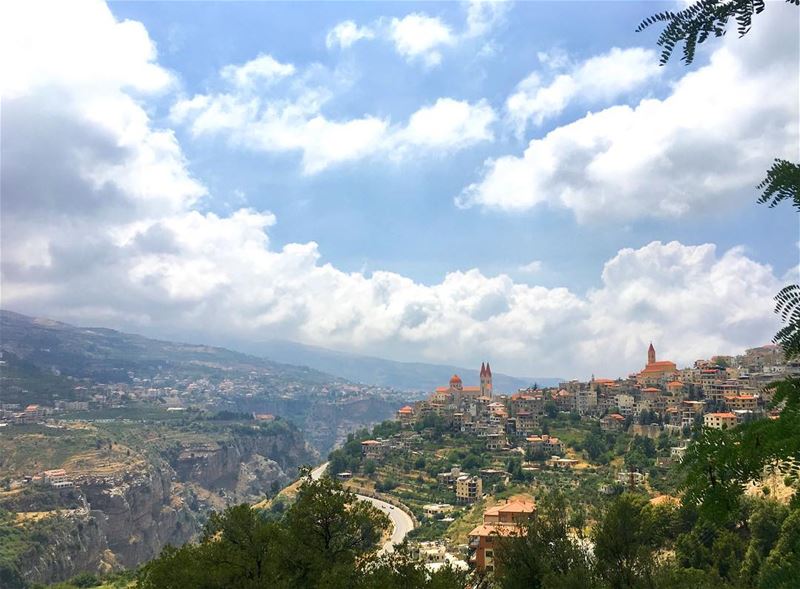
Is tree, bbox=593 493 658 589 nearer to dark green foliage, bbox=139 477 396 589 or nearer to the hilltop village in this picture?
dark green foliage, bbox=139 477 396 589

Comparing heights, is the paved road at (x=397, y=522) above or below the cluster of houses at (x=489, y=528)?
below

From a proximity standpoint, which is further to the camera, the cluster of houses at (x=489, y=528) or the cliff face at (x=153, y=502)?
the cliff face at (x=153, y=502)

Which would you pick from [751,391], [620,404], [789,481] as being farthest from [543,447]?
[789,481]

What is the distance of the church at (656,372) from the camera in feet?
302

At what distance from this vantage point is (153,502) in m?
106

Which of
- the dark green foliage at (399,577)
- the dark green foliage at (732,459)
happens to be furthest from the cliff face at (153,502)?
the dark green foliage at (732,459)

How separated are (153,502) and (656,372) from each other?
87.3 m

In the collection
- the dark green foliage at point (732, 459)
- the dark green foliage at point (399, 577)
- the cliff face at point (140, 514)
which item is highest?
the dark green foliage at point (732, 459)

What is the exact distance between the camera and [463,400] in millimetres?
110875

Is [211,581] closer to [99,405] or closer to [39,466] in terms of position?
[39,466]

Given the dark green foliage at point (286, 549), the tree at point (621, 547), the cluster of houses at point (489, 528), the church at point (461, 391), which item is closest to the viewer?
the dark green foliage at point (286, 549)

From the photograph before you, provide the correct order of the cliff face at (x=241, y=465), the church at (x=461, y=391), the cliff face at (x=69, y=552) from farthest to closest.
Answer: the cliff face at (x=241, y=465), the church at (x=461, y=391), the cliff face at (x=69, y=552)

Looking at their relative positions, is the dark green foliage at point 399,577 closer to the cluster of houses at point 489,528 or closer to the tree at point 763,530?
the tree at point 763,530

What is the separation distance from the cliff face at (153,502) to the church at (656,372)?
77191mm
